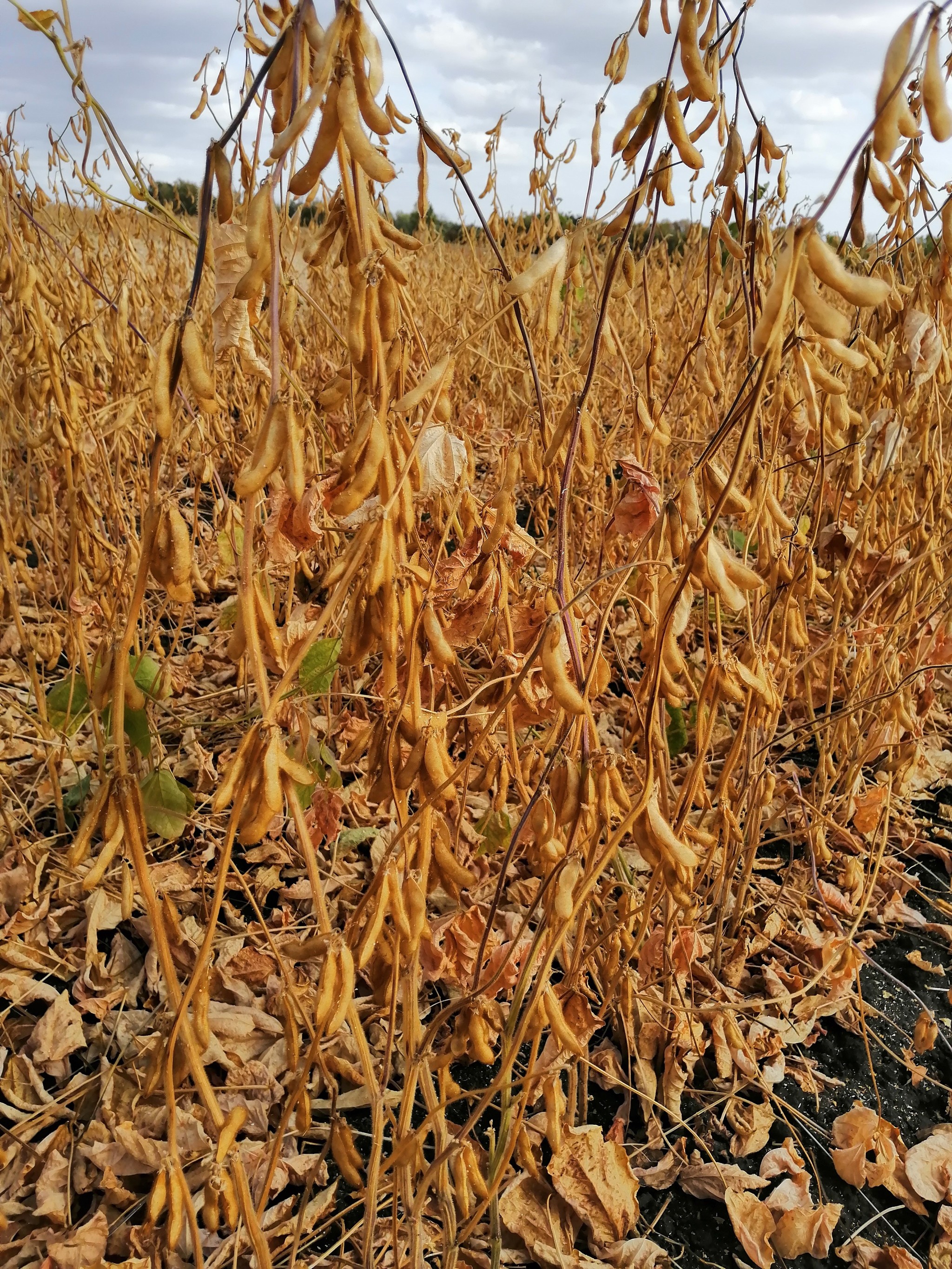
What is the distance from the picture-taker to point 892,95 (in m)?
0.41

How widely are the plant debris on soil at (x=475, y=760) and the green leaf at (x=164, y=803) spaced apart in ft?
0.07

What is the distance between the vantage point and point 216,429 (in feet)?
6.07

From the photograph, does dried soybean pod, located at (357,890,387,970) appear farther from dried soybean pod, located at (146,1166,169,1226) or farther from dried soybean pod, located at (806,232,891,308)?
dried soybean pod, located at (806,232,891,308)

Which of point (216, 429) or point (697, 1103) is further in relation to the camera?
point (216, 429)

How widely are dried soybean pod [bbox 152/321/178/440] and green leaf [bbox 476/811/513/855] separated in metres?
0.75

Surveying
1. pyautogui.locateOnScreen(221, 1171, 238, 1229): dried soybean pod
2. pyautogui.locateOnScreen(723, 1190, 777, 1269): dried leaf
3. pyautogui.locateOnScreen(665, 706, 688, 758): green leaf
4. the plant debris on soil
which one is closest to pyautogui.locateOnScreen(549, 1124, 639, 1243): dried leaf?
the plant debris on soil

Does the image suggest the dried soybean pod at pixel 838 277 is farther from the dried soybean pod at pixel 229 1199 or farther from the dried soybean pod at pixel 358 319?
the dried soybean pod at pixel 229 1199

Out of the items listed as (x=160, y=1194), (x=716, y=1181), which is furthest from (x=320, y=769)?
(x=716, y=1181)

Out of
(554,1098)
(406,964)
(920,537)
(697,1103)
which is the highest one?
(920,537)

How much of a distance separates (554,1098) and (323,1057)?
219mm

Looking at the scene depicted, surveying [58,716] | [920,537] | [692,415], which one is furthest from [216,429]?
Result: [920,537]

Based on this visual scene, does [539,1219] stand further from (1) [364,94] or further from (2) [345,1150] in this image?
(1) [364,94]

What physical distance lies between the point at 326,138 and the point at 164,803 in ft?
3.28

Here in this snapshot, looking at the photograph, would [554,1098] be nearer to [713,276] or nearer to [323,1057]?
[323,1057]
